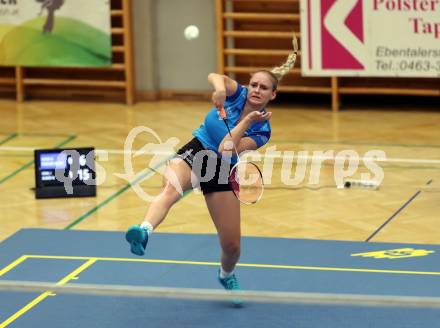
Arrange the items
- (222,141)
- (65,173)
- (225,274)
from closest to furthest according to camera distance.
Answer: (222,141) → (225,274) → (65,173)

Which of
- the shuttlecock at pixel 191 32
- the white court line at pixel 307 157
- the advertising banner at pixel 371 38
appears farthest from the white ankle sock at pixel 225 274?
the shuttlecock at pixel 191 32

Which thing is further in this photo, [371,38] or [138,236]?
[371,38]

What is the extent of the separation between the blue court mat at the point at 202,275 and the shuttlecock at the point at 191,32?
493cm

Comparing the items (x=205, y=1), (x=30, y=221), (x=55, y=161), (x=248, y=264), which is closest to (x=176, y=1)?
(x=205, y=1)

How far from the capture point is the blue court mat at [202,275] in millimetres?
6902

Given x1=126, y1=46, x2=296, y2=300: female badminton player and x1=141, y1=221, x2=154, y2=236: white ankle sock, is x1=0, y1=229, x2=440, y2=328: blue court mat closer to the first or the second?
x1=126, y1=46, x2=296, y2=300: female badminton player

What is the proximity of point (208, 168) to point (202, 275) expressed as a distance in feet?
4.57

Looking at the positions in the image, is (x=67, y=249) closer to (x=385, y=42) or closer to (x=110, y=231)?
(x=110, y=231)

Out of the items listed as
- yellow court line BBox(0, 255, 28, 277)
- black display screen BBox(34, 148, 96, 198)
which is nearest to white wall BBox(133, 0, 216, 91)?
black display screen BBox(34, 148, 96, 198)

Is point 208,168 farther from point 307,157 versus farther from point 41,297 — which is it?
point 307,157

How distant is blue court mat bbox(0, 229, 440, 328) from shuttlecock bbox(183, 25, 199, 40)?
16.2ft

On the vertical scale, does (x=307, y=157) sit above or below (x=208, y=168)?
below

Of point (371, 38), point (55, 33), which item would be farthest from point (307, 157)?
point (55, 33)

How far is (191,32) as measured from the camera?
13414mm
